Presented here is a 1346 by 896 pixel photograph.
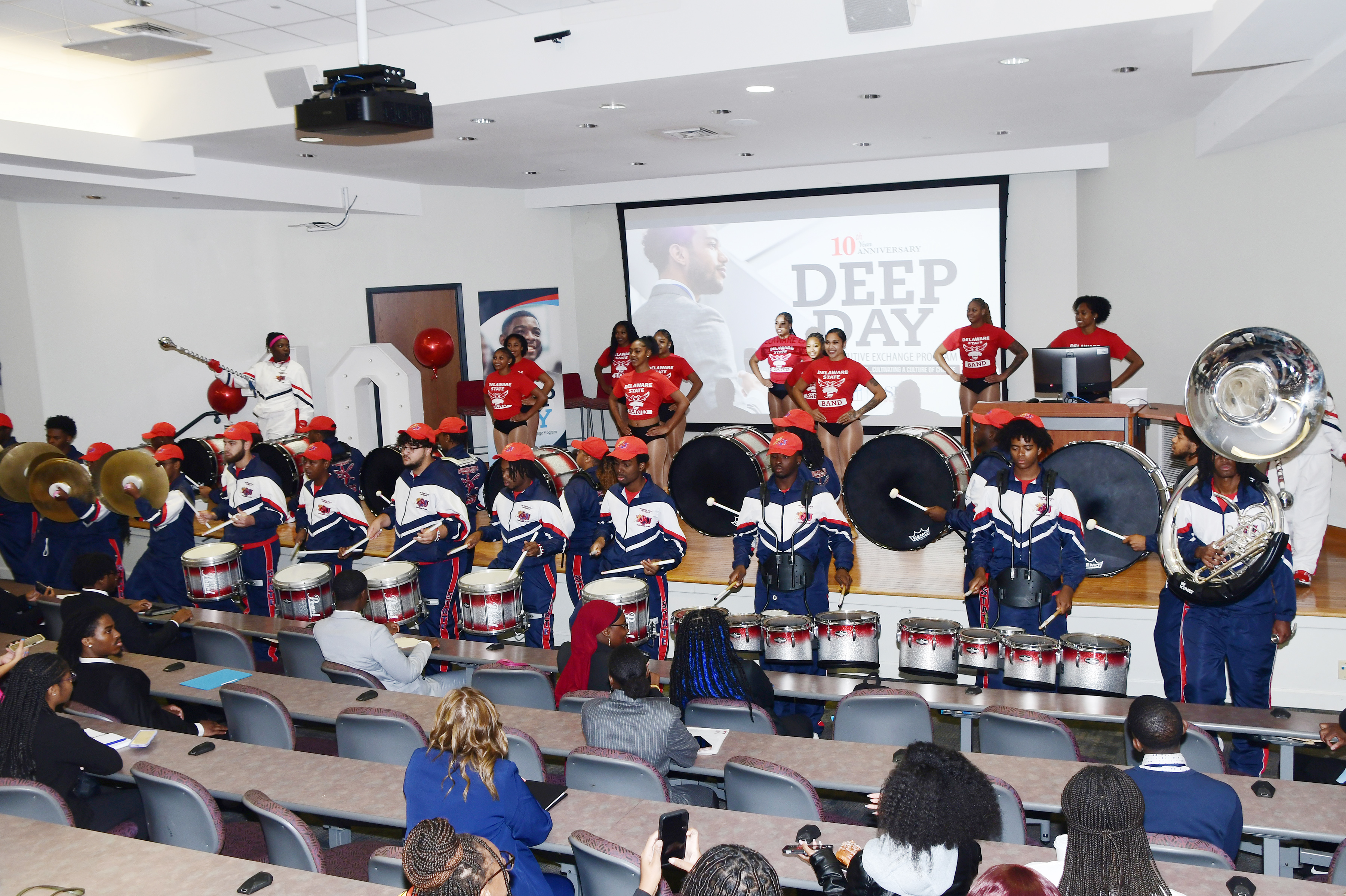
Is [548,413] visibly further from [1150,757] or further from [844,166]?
[1150,757]

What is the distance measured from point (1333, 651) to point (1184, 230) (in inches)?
185

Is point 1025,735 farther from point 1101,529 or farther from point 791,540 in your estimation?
point 1101,529

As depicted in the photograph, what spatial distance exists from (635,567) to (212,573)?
3.00 meters

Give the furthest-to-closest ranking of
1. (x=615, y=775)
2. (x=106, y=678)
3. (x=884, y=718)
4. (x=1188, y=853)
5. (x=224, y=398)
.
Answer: (x=224, y=398)
(x=106, y=678)
(x=884, y=718)
(x=615, y=775)
(x=1188, y=853)

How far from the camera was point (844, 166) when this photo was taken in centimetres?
1177

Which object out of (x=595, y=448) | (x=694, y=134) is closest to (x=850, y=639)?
(x=595, y=448)

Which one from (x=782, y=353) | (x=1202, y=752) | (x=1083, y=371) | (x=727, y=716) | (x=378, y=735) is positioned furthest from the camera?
(x=782, y=353)

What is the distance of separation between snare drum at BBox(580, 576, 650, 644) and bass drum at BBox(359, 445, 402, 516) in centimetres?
362

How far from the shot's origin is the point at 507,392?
32.9 feet

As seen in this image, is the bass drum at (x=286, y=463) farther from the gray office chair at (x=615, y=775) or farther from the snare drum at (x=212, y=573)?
the gray office chair at (x=615, y=775)

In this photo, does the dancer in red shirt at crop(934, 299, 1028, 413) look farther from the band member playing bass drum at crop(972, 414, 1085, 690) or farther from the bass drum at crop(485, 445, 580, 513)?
the band member playing bass drum at crop(972, 414, 1085, 690)

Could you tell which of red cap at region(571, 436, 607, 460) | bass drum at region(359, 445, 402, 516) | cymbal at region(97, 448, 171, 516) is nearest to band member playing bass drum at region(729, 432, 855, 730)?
red cap at region(571, 436, 607, 460)

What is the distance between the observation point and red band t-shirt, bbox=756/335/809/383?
10430 millimetres

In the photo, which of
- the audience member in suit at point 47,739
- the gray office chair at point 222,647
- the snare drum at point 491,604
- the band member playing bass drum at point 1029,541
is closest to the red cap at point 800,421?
the band member playing bass drum at point 1029,541
